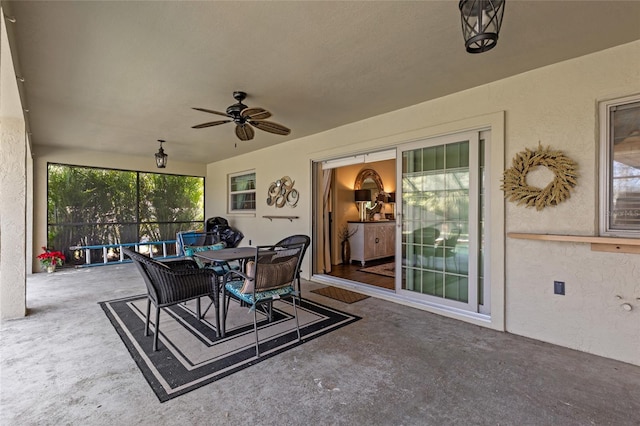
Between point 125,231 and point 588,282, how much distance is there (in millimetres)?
8463

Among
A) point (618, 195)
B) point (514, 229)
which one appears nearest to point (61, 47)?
point (514, 229)

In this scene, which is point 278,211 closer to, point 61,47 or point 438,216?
point 438,216

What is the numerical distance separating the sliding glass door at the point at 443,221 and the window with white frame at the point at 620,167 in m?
0.98

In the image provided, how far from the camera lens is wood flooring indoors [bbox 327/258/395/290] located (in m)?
4.77

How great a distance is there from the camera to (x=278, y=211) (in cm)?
586

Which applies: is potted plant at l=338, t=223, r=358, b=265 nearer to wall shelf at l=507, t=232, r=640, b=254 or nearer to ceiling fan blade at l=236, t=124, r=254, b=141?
ceiling fan blade at l=236, t=124, r=254, b=141

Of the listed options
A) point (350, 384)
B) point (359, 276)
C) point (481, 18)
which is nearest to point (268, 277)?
point (350, 384)

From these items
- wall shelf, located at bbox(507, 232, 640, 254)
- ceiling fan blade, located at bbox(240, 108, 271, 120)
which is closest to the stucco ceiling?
ceiling fan blade, located at bbox(240, 108, 271, 120)

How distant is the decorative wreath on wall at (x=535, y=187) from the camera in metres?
2.61

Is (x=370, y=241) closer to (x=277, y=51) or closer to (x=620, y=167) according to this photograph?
(x=620, y=167)

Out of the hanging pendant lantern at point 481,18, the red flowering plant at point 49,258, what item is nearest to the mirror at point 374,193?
the hanging pendant lantern at point 481,18

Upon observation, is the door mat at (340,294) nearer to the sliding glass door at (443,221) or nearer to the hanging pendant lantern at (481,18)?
the sliding glass door at (443,221)

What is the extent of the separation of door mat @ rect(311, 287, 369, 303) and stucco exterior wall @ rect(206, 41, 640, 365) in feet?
5.60

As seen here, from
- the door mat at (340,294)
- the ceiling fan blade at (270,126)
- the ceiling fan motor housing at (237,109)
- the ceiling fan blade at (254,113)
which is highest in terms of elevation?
the ceiling fan motor housing at (237,109)
